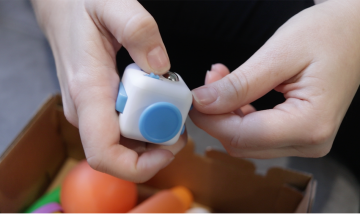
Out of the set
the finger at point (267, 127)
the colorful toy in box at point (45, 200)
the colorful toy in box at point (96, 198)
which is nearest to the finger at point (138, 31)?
the finger at point (267, 127)

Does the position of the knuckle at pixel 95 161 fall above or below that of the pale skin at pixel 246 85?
below

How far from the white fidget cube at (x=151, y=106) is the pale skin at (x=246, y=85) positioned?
0.02 metres

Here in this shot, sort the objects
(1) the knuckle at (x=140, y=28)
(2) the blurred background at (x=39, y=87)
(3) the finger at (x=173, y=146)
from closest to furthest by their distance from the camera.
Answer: (1) the knuckle at (x=140, y=28) → (3) the finger at (x=173, y=146) → (2) the blurred background at (x=39, y=87)

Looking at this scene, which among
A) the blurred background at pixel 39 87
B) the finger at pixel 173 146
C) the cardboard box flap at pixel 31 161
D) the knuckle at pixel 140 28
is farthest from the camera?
the blurred background at pixel 39 87

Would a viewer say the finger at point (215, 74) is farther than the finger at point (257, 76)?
Yes

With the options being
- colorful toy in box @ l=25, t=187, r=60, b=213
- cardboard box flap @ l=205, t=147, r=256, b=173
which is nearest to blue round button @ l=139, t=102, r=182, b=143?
cardboard box flap @ l=205, t=147, r=256, b=173

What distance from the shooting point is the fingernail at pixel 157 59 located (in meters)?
0.37

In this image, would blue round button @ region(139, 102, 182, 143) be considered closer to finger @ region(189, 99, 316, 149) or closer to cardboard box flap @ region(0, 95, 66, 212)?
finger @ region(189, 99, 316, 149)

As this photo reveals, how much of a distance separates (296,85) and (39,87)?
2.62 feet

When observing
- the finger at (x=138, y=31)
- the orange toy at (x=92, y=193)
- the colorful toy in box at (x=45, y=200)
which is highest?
the finger at (x=138, y=31)

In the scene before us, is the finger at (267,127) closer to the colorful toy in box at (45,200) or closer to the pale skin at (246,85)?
the pale skin at (246,85)

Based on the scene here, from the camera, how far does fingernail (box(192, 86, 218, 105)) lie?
0.40 metres

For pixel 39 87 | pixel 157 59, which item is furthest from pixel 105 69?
pixel 39 87

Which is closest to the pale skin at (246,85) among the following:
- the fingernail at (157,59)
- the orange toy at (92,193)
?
the fingernail at (157,59)
